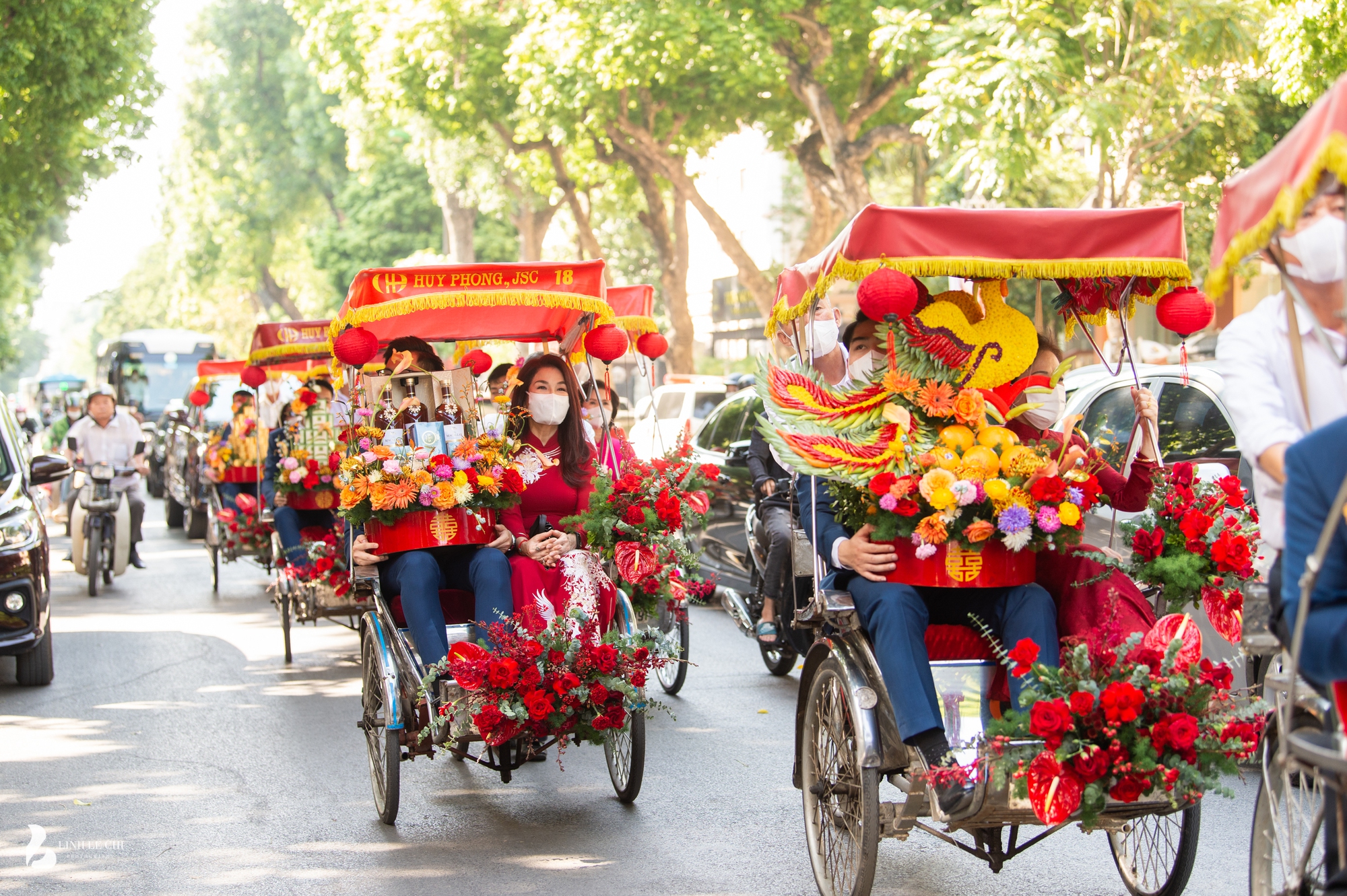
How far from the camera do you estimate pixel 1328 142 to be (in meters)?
2.79

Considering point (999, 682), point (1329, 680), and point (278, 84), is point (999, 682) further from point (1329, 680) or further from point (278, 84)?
point (278, 84)

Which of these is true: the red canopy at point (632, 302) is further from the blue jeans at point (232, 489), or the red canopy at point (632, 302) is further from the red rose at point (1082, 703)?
the blue jeans at point (232, 489)

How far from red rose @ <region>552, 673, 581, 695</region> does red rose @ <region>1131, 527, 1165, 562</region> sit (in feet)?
7.88

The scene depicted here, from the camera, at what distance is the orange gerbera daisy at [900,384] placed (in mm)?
4746

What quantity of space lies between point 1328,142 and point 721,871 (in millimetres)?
3562

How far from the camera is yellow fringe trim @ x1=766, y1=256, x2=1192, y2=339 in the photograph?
14.9ft

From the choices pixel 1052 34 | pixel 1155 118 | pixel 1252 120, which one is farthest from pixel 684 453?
pixel 1252 120

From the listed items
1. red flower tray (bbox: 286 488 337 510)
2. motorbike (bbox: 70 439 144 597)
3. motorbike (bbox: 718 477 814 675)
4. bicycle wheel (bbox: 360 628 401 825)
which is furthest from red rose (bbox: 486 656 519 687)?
motorbike (bbox: 70 439 144 597)

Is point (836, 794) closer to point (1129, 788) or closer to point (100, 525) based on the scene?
point (1129, 788)

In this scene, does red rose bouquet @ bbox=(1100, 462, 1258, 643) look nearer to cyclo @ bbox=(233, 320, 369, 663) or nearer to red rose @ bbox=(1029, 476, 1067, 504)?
red rose @ bbox=(1029, 476, 1067, 504)

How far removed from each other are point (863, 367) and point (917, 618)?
1.14 m

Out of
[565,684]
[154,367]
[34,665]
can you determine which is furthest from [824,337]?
[154,367]

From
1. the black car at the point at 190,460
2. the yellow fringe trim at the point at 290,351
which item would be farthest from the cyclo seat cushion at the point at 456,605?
the black car at the point at 190,460

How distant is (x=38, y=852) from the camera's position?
18.2 ft
